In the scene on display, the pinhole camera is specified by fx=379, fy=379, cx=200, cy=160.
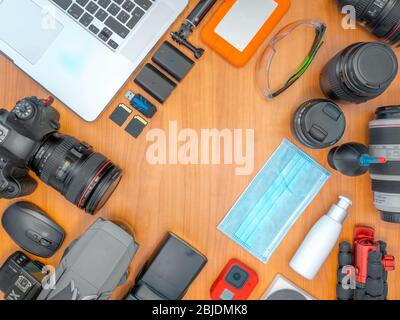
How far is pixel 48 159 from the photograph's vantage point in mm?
627

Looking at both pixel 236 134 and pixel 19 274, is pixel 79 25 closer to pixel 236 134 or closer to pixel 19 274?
pixel 236 134

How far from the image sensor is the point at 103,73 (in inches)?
26.7

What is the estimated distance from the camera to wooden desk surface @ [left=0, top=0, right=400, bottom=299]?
70cm

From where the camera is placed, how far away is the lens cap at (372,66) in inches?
22.9

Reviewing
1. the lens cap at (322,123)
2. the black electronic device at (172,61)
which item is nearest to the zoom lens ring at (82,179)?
the black electronic device at (172,61)

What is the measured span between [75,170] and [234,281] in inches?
13.6

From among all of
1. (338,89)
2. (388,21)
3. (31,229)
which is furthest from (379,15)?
(31,229)

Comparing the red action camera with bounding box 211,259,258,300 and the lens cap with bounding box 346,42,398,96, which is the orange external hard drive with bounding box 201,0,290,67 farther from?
the red action camera with bounding box 211,259,258,300

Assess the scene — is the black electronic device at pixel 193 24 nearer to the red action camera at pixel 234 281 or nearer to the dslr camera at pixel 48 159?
the dslr camera at pixel 48 159

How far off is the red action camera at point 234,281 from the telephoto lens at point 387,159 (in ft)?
0.85

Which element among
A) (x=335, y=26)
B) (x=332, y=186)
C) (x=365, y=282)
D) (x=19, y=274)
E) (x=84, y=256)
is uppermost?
(x=335, y=26)

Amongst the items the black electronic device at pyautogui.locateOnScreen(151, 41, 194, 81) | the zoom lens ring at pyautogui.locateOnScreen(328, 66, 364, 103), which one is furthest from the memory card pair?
the zoom lens ring at pyautogui.locateOnScreen(328, 66, 364, 103)
